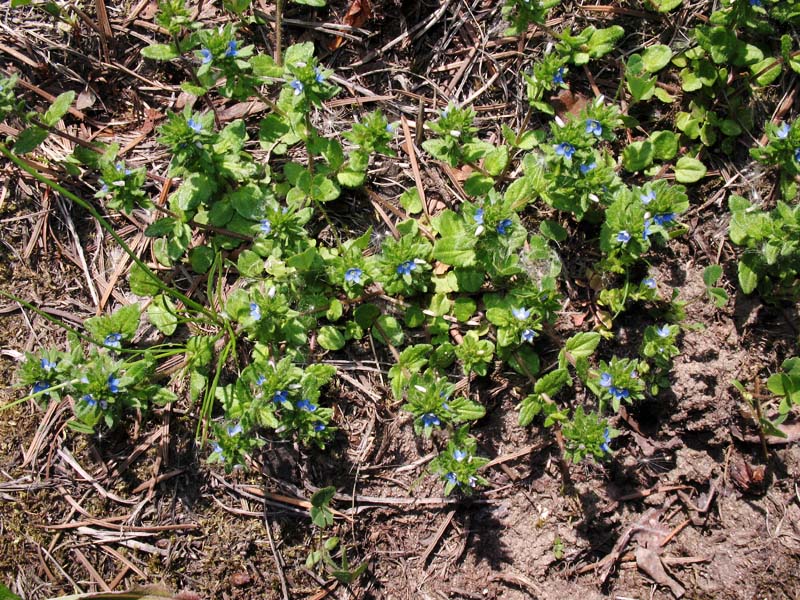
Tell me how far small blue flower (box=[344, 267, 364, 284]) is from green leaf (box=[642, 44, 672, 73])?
9.34ft

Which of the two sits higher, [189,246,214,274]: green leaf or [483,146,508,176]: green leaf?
[483,146,508,176]: green leaf

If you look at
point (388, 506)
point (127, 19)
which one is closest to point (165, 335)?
point (388, 506)

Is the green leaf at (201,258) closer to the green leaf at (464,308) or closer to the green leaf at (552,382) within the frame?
the green leaf at (464,308)

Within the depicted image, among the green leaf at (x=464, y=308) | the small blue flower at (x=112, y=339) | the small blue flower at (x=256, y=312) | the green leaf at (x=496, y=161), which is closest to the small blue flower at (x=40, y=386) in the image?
the small blue flower at (x=112, y=339)

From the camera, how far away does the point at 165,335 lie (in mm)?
5250

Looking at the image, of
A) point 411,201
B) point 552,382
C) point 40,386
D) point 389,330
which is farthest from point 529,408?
point 40,386

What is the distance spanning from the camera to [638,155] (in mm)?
5180

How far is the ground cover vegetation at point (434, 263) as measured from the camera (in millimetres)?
4703

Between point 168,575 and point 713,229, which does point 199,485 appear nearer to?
point 168,575

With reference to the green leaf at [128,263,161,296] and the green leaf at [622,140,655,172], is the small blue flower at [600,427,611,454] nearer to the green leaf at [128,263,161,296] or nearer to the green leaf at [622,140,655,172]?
the green leaf at [622,140,655,172]

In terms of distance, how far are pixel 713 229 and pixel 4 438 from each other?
590cm

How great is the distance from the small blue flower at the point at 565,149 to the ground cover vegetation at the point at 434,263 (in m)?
0.05

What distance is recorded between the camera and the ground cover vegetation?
15.4ft

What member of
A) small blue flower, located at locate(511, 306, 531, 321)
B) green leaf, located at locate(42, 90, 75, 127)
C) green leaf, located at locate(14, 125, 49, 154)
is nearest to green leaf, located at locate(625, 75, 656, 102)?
small blue flower, located at locate(511, 306, 531, 321)
